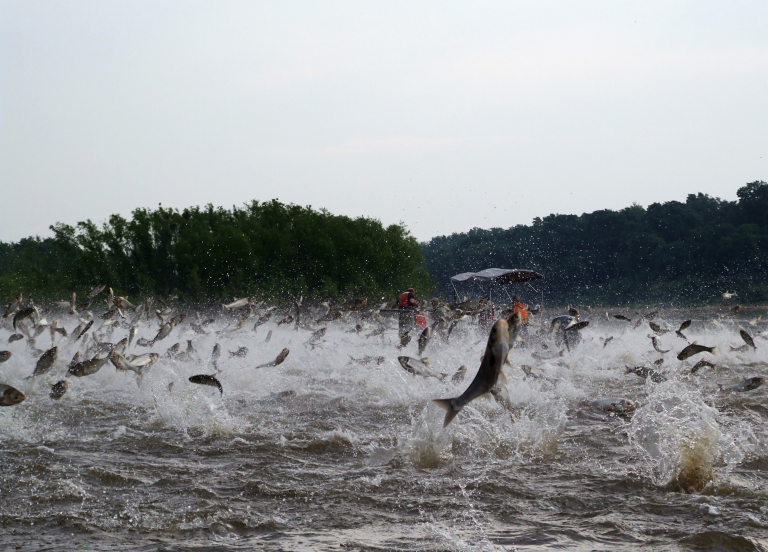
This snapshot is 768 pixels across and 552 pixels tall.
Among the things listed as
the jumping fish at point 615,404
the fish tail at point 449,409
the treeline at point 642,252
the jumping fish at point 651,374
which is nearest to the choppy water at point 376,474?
the jumping fish at point 615,404

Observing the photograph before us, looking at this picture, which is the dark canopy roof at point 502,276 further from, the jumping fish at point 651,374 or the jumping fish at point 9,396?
the jumping fish at point 9,396

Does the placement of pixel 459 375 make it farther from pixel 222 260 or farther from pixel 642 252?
pixel 642 252

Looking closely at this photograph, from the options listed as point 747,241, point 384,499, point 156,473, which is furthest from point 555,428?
point 747,241

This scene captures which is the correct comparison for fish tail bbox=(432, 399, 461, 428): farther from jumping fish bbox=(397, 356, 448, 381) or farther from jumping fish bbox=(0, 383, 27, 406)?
jumping fish bbox=(397, 356, 448, 381)

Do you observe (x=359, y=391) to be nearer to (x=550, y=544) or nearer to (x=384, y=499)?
(x=384, y=499)

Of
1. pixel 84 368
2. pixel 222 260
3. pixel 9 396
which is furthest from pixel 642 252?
pixel 9 396

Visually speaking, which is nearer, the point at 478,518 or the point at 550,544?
the point at 550,544

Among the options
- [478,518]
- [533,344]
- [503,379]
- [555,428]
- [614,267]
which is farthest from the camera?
[614,267]

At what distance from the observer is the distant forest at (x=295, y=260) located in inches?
1890

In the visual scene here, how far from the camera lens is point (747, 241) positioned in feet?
195

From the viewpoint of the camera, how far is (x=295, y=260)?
50.0 meters

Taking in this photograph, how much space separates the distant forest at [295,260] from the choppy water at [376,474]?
121ft

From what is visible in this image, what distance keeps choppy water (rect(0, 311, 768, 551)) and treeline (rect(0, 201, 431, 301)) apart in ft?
122

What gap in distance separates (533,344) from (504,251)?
6398 cm
